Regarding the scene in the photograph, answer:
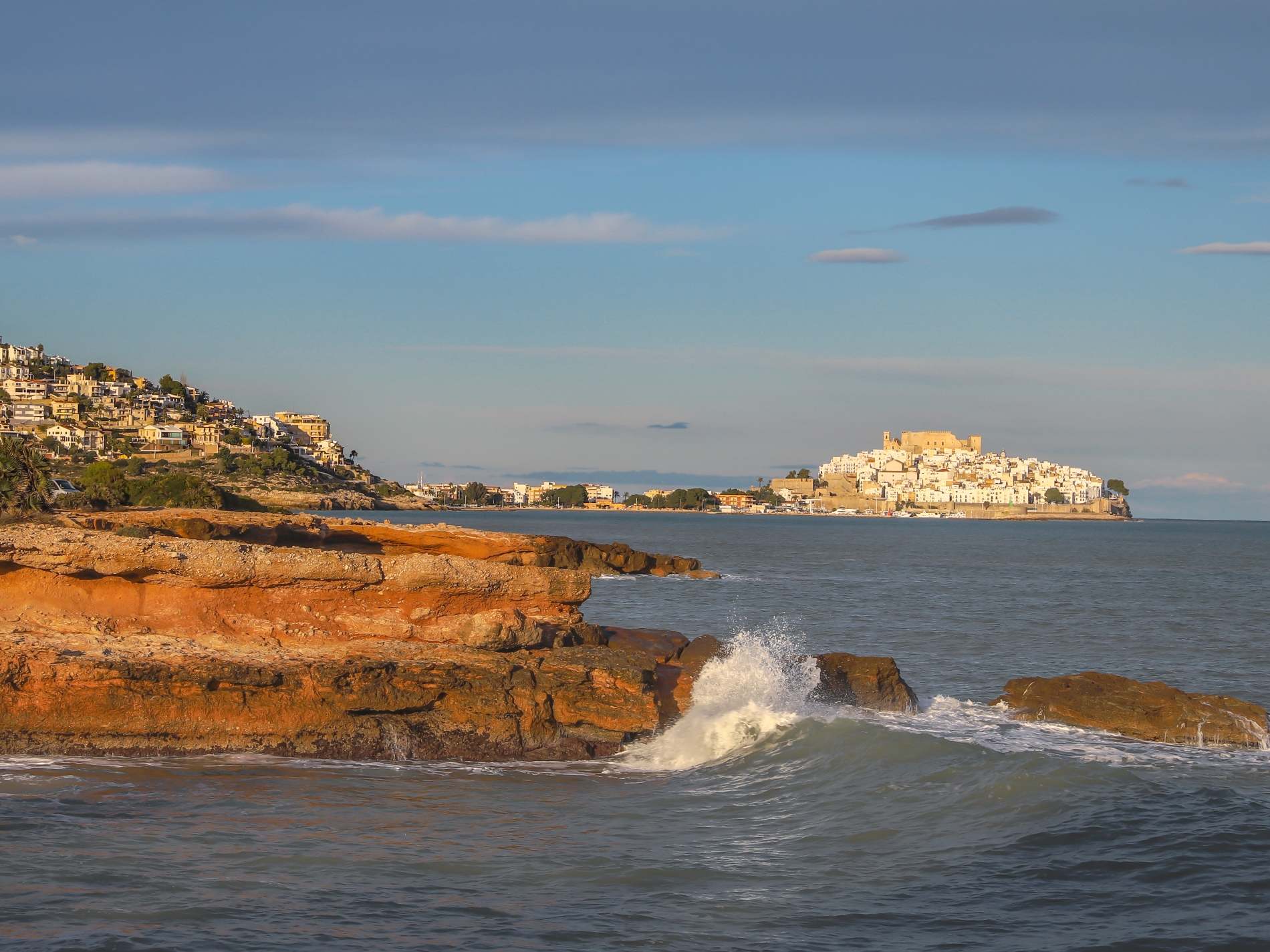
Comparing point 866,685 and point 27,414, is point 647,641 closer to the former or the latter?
point 866,685

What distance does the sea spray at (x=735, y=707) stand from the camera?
13.6 m

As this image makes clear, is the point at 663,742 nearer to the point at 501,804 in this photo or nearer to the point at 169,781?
the point at 501,804

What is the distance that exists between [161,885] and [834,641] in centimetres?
2031

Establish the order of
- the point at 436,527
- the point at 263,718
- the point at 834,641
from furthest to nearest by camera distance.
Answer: the point at 834,641 < the point at 436,527 < the point at 263,718

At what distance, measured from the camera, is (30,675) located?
12.5m

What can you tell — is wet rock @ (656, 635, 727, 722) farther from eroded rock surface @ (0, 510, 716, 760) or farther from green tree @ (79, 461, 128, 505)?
green tree @ (79, 461, 128, 505)

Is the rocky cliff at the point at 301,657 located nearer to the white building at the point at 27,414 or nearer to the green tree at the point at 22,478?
the green tree at the point at 22,478

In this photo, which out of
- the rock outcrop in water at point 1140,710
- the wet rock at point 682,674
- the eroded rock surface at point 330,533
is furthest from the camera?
the eroded rock surface at point 330,533

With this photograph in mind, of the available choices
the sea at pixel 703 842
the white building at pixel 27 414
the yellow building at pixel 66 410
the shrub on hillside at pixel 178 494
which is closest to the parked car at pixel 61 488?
the shrub on hillside at pixel 178 494

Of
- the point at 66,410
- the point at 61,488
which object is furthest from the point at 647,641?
the point at 66,410

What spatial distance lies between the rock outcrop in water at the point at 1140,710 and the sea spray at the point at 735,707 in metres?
3.34

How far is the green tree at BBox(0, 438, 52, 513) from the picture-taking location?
29.4 meters

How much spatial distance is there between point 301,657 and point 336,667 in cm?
63

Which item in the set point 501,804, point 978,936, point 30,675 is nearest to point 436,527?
point 30,675
